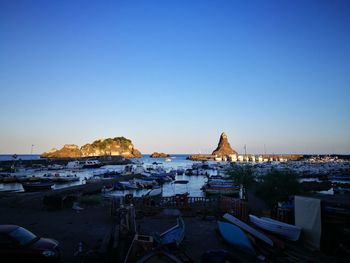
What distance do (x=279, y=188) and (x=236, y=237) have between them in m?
10.6

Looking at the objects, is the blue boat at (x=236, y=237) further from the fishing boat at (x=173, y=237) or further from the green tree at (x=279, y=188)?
the green tree at (x=279, y=188)

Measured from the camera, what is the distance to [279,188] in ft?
68.3

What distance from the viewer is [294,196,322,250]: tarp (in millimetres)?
11484

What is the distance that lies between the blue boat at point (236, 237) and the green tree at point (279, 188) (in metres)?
9.01

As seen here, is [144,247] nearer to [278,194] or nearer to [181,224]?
[181,224]

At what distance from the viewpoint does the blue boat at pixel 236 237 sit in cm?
1100

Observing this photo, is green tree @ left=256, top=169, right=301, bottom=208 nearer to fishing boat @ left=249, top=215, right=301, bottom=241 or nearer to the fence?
the fence

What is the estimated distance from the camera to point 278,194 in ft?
68.0

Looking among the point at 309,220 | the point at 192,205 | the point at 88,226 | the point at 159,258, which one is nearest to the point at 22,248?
the point at 159,258

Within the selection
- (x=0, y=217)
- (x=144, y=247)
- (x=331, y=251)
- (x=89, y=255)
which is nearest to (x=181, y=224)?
(x=144, y=247)

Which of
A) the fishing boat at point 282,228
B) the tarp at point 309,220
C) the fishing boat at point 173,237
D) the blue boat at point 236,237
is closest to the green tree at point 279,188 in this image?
the fishing boat at point 282,228

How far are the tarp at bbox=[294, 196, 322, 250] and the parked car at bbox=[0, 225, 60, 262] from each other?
33.7ft

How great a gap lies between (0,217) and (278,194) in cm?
2070

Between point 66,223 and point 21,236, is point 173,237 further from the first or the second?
point 66,223
